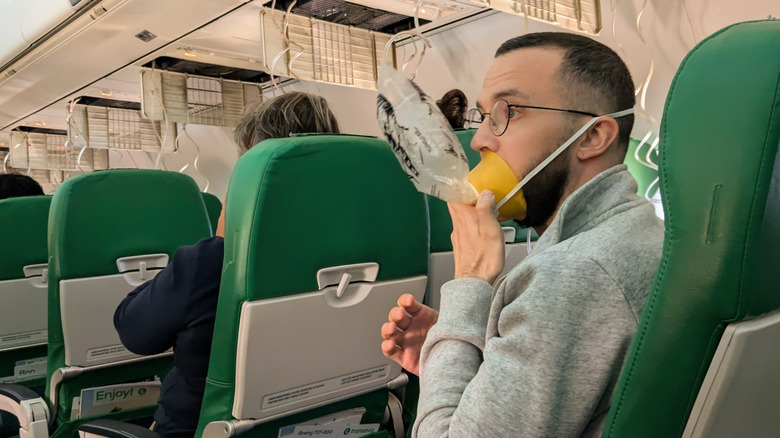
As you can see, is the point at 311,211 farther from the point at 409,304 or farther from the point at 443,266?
the point at 443,266

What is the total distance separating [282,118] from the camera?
1.90m

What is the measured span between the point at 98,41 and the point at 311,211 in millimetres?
3175

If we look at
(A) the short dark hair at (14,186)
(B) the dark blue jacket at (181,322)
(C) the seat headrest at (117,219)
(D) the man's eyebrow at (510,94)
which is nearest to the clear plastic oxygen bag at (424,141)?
(D) the man's eyebrow at (510,94)

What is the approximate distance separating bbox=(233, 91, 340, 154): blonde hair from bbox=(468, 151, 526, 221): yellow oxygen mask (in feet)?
3.15

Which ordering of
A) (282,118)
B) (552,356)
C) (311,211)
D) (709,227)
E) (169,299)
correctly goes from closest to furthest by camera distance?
(709,227) < (552,356) < (311,211) < (169,299) < (282,118)

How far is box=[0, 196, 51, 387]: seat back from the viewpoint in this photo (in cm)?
262

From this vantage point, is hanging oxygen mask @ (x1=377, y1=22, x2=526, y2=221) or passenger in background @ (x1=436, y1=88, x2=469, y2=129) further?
passenger in background @ (x1=436, y1=88, x2=469, y2=129)

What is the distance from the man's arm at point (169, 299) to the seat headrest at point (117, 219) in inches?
21.1

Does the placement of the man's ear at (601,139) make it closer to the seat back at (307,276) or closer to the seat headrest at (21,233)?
the seat back at (307,276)

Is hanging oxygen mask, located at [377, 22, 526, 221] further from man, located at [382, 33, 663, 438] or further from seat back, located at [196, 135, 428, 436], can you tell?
seat back, located at [196, 135, 428, 436]

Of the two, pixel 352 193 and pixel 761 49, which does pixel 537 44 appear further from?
pixel 352 193

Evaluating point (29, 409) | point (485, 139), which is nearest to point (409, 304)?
point (485, 139)

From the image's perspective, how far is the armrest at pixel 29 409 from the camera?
2.10 meters

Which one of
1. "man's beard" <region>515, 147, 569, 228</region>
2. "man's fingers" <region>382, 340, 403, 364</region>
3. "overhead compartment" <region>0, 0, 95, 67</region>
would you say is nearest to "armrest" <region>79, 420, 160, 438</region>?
"man's fingers" <region>382, 340, 403, 364</region>
